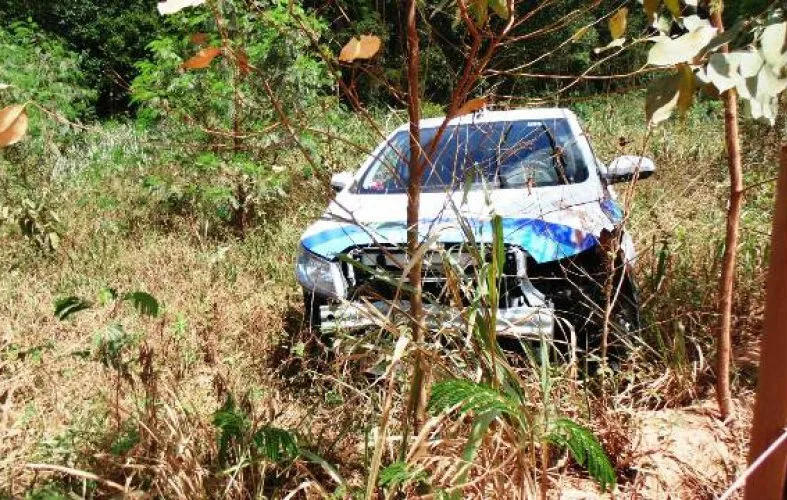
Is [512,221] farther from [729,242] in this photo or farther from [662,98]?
[662,98]

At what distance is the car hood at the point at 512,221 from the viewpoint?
2922mm

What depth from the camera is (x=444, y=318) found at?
2.34 m

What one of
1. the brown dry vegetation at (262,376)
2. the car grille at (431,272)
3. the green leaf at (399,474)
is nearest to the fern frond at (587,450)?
the brown dry vegetation at (262,376)

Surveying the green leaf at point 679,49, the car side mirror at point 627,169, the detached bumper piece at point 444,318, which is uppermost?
the green leaf at point 679,49

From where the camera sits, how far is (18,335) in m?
3.73

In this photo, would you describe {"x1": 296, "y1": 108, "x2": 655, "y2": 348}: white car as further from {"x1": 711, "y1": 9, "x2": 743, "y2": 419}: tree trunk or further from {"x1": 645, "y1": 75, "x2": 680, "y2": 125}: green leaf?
{"x1": 645, "y1": 75, "x2": 680, "y2": 125}: green leaf

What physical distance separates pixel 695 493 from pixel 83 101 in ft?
24.8

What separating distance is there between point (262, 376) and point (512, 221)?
4.74ft

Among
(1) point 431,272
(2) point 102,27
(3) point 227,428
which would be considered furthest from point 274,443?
(2) point 102,27

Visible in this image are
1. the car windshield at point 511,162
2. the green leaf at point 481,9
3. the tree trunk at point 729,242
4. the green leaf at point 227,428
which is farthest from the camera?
the car windshield at point 511,162

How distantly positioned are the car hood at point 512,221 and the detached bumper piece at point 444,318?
0.87 ft

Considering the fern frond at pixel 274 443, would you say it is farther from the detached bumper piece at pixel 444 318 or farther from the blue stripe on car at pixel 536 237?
the blue stripe on car at pixel 536 237

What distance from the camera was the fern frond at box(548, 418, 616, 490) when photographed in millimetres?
1674

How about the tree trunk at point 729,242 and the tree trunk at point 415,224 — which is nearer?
the tree trunk at point 415,224
